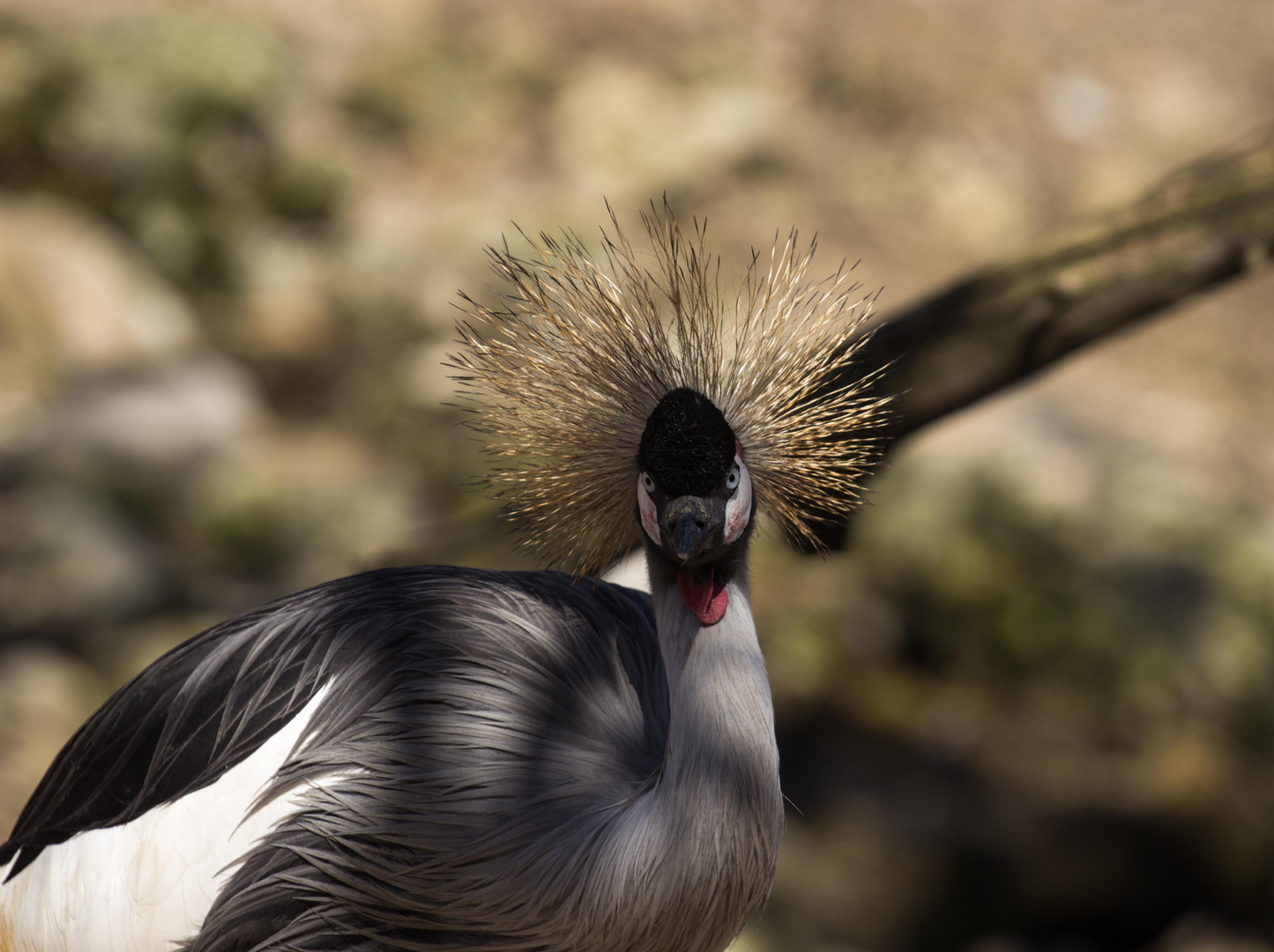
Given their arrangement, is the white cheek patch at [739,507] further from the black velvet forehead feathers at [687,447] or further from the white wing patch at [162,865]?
the white wing patch at [162,865]

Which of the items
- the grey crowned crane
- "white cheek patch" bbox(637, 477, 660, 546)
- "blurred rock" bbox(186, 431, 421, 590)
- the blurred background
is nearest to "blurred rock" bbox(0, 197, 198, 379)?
the blurred background

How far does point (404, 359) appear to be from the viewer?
481 cm

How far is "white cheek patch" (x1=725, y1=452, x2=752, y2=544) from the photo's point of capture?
1475mm

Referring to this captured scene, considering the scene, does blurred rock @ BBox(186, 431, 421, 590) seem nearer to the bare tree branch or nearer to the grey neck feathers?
the bare tree branch

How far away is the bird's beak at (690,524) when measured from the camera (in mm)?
1397

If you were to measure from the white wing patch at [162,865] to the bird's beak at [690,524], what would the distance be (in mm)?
612

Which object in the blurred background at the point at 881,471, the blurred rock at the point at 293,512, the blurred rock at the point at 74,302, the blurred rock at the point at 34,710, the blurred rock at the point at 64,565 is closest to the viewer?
the blurred rock at the point at 34,710

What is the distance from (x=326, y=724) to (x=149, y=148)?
4155mm

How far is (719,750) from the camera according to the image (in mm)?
1478

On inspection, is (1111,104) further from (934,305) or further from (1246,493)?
(934,305)

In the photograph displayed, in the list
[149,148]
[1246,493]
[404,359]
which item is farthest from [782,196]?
[149,148]

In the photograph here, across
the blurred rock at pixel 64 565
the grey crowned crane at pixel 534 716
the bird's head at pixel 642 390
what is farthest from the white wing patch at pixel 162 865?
the blurred rock at pixel 64 565

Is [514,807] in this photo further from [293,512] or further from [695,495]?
[293,512]

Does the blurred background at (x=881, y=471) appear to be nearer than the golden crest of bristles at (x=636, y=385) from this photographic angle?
No
